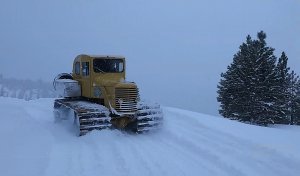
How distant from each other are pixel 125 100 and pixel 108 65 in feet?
6.73

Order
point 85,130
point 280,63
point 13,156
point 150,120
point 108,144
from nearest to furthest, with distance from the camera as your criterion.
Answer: point 13,156
point 108,144
point 85,130
point 150,120
point 280,63

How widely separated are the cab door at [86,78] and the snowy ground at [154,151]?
69.2 inches

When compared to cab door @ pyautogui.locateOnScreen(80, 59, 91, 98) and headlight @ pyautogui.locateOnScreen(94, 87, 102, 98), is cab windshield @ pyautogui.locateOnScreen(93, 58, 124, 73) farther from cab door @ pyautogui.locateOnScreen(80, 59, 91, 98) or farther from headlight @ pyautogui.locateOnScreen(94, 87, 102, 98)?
headlight @ pyautogui.locateOnScreen(94, 87, 102, 98)

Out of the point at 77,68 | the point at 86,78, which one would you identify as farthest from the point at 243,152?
the point at 77,68

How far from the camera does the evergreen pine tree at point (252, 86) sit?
129 ft

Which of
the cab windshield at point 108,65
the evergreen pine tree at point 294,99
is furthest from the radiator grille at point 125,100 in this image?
the evergreen pine tree at point 294,99

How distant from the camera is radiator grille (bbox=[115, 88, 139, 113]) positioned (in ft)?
48.1

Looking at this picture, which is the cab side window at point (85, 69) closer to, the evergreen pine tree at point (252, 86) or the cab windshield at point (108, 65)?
the cab windshield at point (108, 65)

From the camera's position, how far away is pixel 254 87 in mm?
40000

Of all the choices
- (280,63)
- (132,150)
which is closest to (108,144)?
(132,150)

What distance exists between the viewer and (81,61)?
1661 cm

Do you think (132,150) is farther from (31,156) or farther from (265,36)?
(265,36)

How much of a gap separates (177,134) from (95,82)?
13.6 ft

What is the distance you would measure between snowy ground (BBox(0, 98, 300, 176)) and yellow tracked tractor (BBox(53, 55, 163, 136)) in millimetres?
556
